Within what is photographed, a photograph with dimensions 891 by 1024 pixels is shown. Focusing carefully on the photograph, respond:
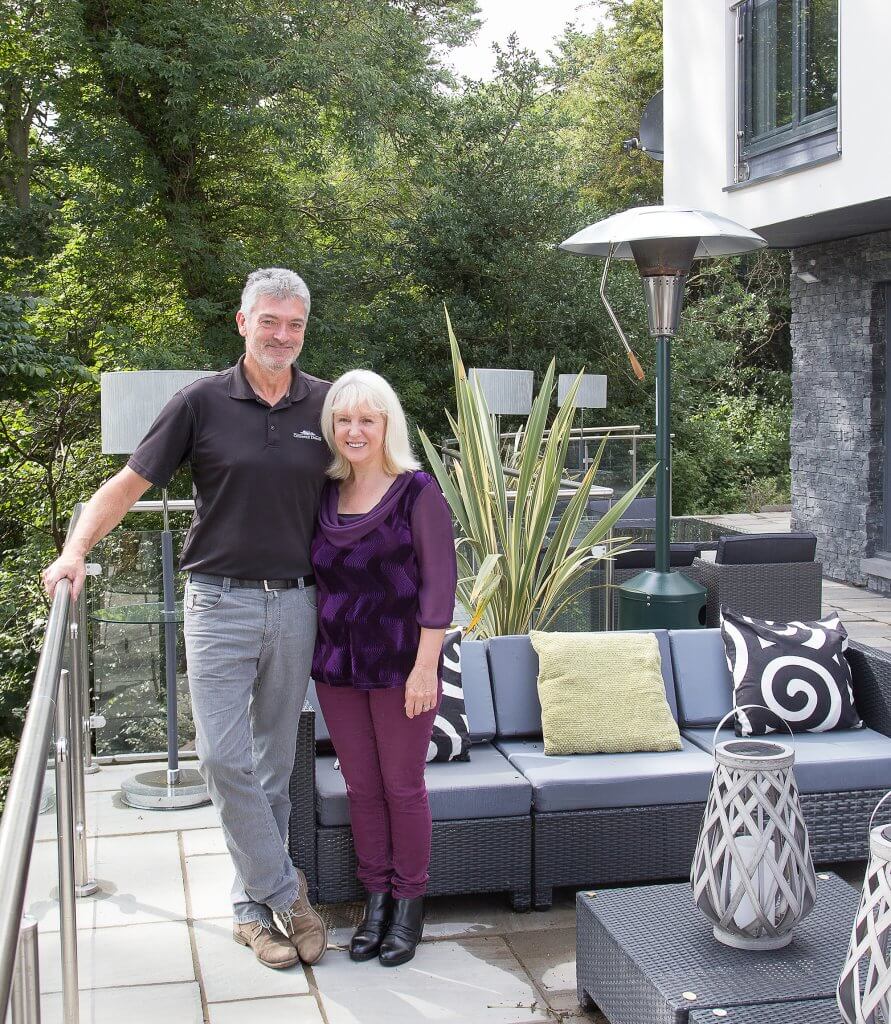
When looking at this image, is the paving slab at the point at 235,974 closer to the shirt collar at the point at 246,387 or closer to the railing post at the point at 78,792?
the railing post at the point at 78,792

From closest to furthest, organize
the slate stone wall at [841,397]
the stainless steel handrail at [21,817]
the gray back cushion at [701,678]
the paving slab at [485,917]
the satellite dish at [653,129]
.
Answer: the stainless steel handrail at [21,817] → the paving slab at [485,917] → the gray back cushion at [701,678] → the slate stone wall at [841,397] → the satellite dish at [653,129]

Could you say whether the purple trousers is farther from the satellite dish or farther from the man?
the satellite dish

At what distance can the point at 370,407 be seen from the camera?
274cm

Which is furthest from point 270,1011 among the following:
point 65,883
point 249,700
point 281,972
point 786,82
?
point 786,82

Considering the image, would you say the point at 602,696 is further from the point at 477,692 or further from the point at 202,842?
the point at 202,842

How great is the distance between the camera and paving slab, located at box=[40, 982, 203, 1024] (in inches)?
102

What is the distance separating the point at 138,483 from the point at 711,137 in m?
7.28

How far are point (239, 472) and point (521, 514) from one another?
1746mm

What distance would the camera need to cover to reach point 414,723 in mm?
2850

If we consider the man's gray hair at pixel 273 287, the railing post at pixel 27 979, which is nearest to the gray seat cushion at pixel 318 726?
the man's gray hair at pixel 273 287

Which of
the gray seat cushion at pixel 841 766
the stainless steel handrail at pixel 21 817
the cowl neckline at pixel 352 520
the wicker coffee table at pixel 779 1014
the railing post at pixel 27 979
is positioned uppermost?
the cowl neckline at pixel 352 520

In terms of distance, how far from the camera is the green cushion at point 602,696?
3.40m

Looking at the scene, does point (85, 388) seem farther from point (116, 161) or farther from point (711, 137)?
point (711, 137)

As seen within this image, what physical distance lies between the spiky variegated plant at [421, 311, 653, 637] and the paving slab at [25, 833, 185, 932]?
53.9 inches
